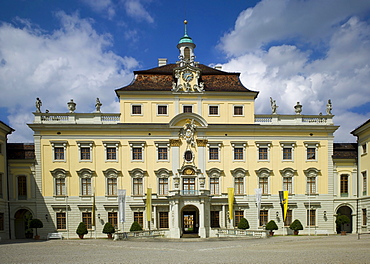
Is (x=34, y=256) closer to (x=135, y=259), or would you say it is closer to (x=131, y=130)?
(x=135, y=259)

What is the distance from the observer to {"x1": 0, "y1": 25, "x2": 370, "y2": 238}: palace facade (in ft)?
137

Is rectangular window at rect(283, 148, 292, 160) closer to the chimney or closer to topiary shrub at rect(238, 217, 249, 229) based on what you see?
topiary shrub at rect(238, 217, 249, 229)

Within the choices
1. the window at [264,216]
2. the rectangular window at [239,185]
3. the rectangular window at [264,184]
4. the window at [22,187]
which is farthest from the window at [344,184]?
the window at [22,187]

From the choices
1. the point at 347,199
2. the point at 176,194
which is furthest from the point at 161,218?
the point at 347,199

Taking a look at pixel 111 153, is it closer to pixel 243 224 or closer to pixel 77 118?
pixel 77 118

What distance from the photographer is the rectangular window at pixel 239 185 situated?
43.2 meters

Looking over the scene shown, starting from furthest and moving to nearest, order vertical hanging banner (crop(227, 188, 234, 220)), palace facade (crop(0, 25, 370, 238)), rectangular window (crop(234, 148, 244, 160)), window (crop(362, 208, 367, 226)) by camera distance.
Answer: rectangular window (crop(234, 148, 244, 160)) < palace facade (crop(0, 25, 370, 238)) < vertical hanging banner (crop(227, 188, 234, 220)) < window (crop(362, 208, 367, 226))

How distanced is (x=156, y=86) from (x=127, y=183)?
32.7 feet

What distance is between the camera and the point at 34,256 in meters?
22.9

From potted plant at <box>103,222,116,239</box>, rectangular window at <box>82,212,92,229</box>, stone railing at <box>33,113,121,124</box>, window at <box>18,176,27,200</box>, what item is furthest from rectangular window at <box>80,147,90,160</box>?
potted plant at <box>103,222,116,239</box>

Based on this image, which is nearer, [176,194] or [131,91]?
[176,194]

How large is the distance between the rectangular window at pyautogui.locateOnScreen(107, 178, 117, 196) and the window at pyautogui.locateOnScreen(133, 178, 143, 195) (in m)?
1.82

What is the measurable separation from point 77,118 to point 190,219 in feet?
52.8

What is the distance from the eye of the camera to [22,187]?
41688mm
